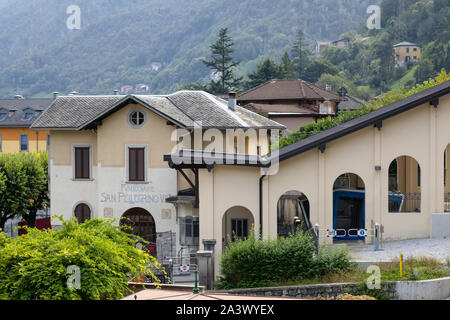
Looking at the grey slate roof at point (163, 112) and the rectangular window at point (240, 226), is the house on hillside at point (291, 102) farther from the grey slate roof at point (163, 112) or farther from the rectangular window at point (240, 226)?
the rectangular window at point (240, 226)

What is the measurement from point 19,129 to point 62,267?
65.8 m

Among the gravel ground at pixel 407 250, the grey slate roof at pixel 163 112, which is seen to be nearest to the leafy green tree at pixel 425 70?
Answer: the grey slate roof at pixel 163 112

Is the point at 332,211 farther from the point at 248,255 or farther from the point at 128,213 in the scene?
the point at 128,213

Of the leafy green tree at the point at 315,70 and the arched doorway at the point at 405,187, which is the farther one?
the leafy green tree at the point at 315,70

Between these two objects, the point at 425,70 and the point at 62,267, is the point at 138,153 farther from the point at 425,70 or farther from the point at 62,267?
the point at 425,70

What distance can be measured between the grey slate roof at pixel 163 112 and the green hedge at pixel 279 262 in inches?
505

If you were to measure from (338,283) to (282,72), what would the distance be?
318ft

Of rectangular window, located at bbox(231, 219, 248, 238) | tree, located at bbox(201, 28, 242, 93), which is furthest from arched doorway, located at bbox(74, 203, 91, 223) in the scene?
tree, located at bbox(201, 28, 242, 93)

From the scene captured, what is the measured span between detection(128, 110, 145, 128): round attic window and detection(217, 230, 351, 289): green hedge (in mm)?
14176

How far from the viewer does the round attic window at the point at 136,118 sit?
34.3 m

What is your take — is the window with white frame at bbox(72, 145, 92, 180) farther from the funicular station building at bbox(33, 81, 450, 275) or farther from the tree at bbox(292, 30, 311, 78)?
the tree at bbox(292, 30, 311, 78)

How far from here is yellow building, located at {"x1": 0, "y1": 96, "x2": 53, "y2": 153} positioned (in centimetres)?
7538

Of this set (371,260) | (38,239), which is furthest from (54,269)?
(371,260)
